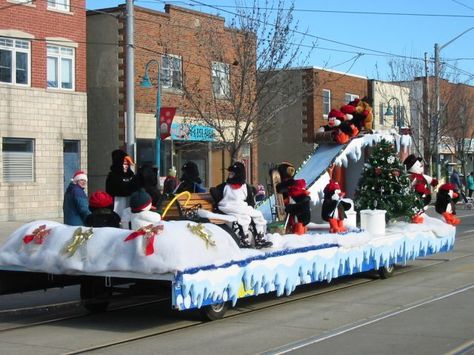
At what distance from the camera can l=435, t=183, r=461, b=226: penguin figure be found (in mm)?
14023

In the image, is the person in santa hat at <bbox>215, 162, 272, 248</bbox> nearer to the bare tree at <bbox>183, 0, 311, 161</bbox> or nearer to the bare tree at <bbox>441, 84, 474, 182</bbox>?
the bare tree at <bbox>183, 0, 311, 161</bbox>

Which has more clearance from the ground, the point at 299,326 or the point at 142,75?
the point at 142,75

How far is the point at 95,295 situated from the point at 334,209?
4.12 m

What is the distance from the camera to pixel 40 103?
25.2m

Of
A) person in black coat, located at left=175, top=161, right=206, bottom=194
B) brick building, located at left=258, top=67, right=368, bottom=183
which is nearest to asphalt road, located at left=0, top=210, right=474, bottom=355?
person in black coat, located at left=175, top=161, right=206, bottom=194

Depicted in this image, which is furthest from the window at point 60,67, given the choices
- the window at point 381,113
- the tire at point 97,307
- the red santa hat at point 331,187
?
the window at point 381,113

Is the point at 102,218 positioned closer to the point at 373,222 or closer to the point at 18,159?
the point at 373,222

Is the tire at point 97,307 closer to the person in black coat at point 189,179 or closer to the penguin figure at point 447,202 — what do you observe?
the person in black coat at point 189,179

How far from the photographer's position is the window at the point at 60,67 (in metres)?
25.8

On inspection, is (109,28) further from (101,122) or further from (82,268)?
(82,268)

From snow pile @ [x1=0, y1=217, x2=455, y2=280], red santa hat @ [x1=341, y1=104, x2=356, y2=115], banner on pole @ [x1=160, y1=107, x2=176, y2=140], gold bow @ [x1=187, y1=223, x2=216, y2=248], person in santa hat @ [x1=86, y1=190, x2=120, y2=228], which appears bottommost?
snow pile @ [x1=0, y1=217, x2=455, y2=280]

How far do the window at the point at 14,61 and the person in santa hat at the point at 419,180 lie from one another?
14.7 meters

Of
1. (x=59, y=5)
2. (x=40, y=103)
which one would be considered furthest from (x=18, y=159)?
(x=59, y=5)

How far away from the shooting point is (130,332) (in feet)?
28.2
